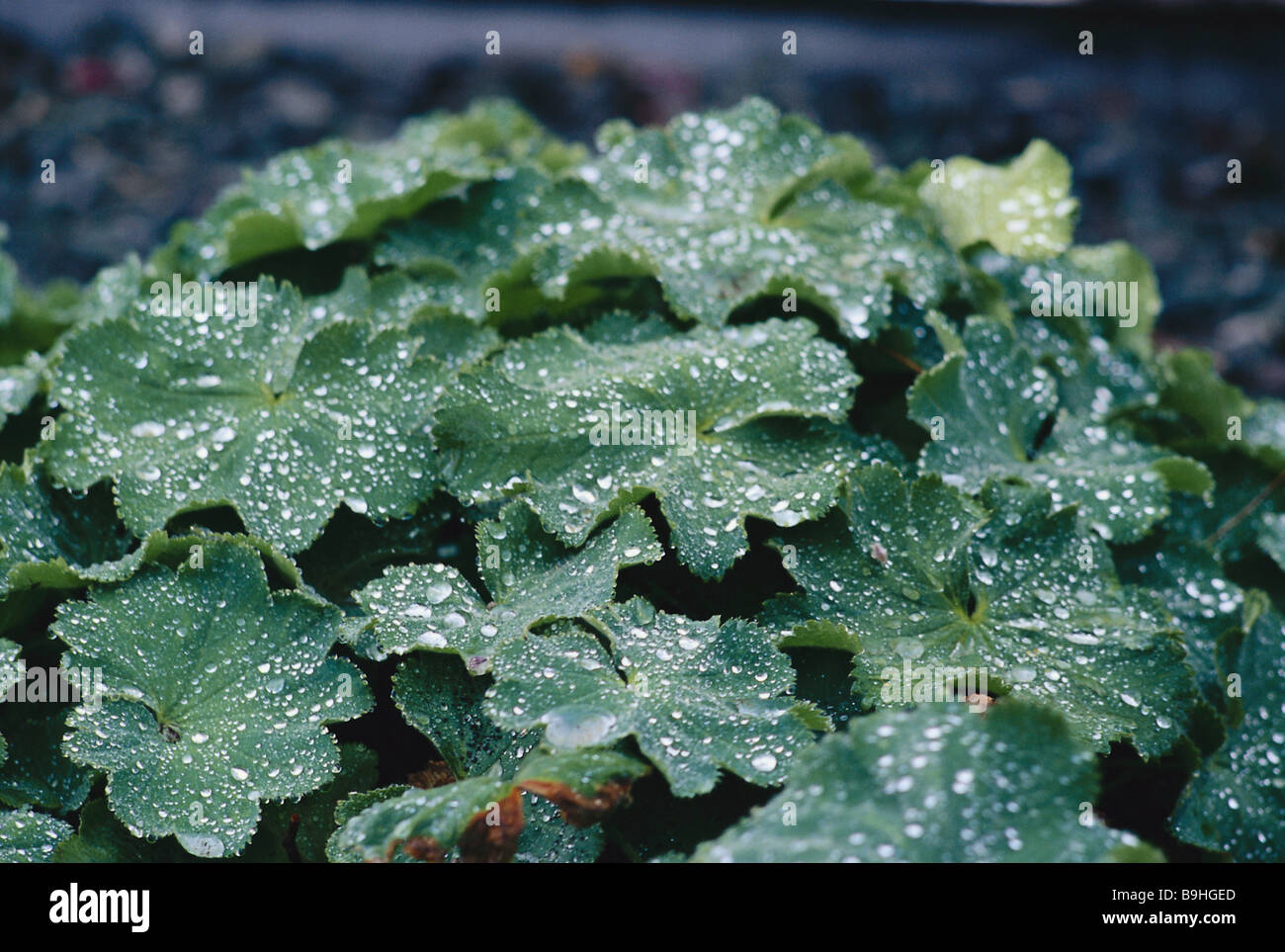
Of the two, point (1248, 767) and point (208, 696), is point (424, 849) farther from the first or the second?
point (1248, 767)

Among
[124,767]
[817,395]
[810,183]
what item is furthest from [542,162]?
[124,767]

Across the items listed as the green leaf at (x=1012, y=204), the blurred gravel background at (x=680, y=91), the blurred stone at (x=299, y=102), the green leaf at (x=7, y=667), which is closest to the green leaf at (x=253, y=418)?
the green leaf at (x=7, y=667)

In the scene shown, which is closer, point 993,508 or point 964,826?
point 964,826

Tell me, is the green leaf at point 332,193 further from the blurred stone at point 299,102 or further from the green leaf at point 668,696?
the blurred stone at point 299,102

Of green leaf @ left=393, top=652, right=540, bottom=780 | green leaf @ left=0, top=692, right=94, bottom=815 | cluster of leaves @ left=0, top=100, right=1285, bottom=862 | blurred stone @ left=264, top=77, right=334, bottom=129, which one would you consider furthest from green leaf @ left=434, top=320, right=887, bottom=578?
blurred stone @ left=264, top=77, right=334, bottom=129

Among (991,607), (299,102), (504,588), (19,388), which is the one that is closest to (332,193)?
(19,388)

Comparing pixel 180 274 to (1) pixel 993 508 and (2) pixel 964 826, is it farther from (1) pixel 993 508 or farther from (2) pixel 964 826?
(2) pixel 964 826

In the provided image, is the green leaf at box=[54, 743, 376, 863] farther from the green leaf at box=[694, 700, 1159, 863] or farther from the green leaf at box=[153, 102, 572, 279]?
the green leaf at box=[153, 102, 572, 279]
